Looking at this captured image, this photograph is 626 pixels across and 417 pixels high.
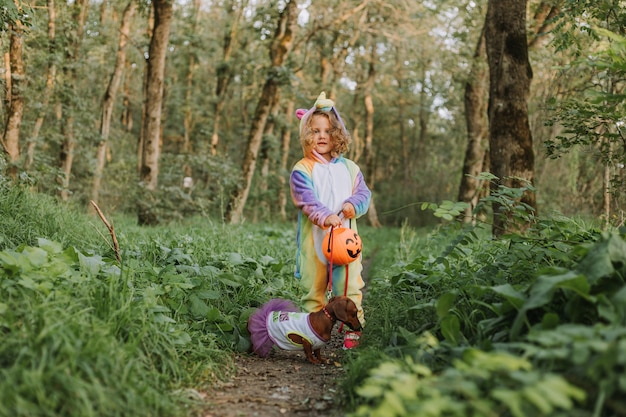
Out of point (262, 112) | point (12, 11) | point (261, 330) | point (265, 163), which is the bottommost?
point (261, 330)

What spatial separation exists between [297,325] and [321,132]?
1.59 meters

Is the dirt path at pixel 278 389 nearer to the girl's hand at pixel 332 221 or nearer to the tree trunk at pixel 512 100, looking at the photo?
the girl's hand at pixel 332 221

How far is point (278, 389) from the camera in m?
3.51

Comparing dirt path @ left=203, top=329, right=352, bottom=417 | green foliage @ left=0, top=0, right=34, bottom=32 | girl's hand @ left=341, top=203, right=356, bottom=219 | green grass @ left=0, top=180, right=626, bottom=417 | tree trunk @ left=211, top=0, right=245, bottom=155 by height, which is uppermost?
tree trunk @ left=211, top=0, right=245, bottom=155

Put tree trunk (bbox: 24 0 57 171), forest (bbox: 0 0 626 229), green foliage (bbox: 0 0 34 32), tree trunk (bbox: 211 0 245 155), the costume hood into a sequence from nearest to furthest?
the costume hood → green foliage (bbox: 0 0 34 32) → forest (bbox: 0 0 626 229) → tree trunk (bbox: 24 0 57 171) → tree trunk (bbox: 211 0 245 155)

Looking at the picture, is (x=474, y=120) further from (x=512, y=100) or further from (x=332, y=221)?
(x=332, y=221)

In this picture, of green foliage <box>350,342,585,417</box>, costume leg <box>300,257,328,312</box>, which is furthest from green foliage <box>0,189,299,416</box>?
green foliage <box>350,342,585,417</box>

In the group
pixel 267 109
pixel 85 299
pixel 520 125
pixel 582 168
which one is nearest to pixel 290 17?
pixel 267 109

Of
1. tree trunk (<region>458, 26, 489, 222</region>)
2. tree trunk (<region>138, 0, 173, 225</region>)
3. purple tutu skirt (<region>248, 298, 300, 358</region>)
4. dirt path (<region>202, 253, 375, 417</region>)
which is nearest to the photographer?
dirt path (<region>202, 253, 375, 417</region>)

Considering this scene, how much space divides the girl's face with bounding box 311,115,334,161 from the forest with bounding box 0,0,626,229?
3.39ft

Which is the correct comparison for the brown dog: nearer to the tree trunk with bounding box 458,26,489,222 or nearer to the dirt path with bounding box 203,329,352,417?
the dirt path with bounding box 203,329,352,417

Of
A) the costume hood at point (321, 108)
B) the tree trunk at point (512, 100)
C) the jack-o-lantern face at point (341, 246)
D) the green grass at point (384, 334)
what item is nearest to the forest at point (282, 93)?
the tree trunk at point (512, 100)

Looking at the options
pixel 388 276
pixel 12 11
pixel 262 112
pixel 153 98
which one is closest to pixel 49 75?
pixel 153 98

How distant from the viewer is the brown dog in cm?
400
